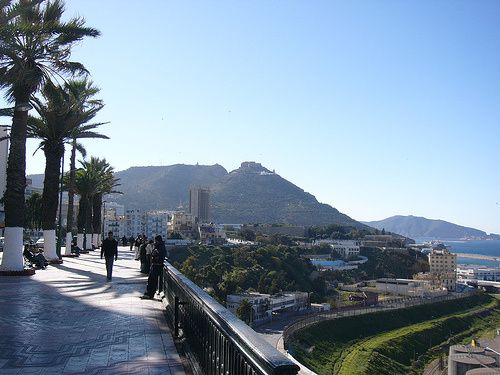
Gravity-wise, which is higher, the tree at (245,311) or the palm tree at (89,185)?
Answer: the palm tree at (89,185)

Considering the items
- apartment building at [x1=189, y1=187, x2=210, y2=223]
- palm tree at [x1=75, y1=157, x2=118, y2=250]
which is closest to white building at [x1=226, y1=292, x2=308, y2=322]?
palm tree at [x1=75, y1=157, x2=118, y2=250]

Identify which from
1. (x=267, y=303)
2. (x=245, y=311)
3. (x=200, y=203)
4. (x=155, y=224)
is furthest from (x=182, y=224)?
(x=245, y=311)

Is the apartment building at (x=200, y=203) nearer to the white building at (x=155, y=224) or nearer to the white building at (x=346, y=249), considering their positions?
the white building at (x=155, y=224)

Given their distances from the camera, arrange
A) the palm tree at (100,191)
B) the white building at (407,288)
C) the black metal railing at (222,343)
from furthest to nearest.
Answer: the white building at (407,288)
the palm tree at (100,191)
the black metal railing at (222,343)

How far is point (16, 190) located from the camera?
55.5 feet

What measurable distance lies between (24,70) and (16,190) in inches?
148

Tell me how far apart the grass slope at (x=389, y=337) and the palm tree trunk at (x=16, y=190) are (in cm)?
2530

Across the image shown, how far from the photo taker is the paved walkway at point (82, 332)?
557 centimetres

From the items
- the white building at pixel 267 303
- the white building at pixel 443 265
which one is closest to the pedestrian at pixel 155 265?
the white building at pixel 267 303

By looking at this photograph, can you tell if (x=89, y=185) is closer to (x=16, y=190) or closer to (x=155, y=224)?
(x=16, y=190)

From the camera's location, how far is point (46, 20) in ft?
56.1

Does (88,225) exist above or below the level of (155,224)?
below

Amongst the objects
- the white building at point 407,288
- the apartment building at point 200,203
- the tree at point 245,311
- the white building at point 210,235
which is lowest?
the white building at point 407,288

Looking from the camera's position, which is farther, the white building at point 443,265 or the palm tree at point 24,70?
the white building at point 443,265
